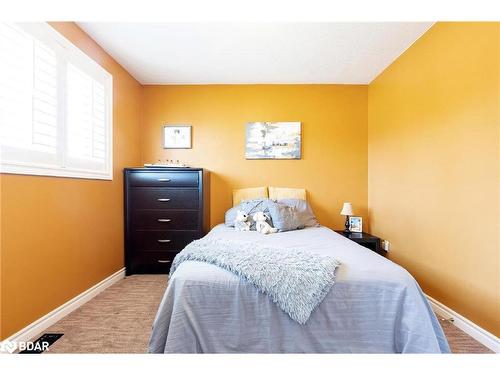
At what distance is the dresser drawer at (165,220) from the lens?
2.77 metres

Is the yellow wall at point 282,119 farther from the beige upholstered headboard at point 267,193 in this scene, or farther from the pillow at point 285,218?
the pillow at point 285,218

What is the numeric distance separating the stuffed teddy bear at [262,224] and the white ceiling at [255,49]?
5.50ft

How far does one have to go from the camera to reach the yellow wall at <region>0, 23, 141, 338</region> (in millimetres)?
1479

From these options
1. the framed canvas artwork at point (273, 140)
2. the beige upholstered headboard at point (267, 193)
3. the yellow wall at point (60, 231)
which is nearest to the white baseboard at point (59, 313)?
the yellow wall at point (60, 231)

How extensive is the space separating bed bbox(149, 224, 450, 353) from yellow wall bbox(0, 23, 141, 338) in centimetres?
104

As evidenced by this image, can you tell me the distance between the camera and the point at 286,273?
1.28 metres

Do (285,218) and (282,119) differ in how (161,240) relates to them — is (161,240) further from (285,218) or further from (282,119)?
(282,119)

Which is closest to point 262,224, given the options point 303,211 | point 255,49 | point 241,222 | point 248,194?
point 241,222

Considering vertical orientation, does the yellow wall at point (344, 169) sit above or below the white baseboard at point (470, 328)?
above

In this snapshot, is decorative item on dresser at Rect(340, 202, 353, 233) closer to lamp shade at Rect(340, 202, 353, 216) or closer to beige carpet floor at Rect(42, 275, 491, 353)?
lamp shade at Rect(340, 202, 353, 216)

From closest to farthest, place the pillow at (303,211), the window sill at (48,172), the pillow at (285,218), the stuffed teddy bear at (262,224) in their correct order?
the window sill at (48,172), the stuffed teddy bear at (262,224), the pillow at (285,218), the pillow at (303,211)

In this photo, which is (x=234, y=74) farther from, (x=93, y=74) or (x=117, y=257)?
(x=117, y=257)

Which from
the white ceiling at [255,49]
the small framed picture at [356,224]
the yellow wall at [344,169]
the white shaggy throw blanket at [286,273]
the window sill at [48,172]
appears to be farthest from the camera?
the small framed picture at [356,224]

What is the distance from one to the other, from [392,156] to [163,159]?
285 centimetres
